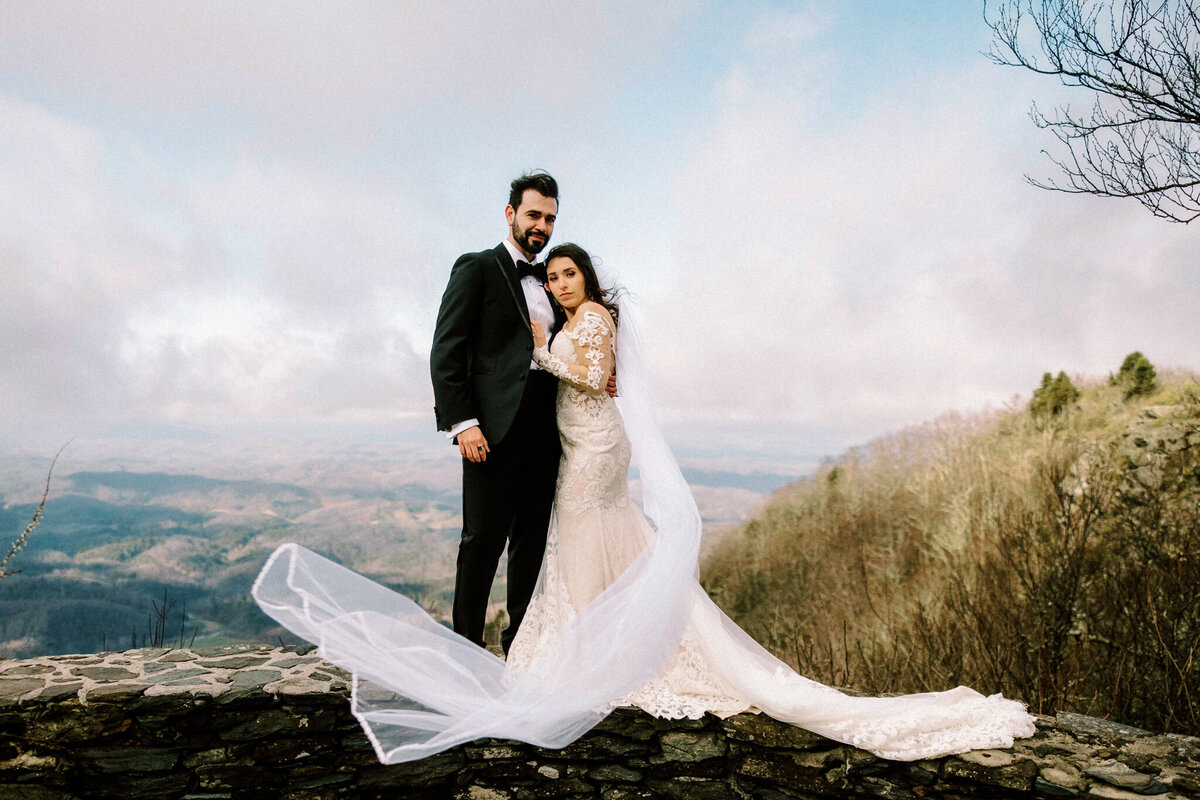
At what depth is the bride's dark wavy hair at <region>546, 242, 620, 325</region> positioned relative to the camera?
320 cm

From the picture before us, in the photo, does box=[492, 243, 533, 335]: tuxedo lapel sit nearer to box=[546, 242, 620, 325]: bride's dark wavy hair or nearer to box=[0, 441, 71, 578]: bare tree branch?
box=[546, 242, 620, 325]: bride's dark wavy hair

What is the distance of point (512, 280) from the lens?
10.9 feet

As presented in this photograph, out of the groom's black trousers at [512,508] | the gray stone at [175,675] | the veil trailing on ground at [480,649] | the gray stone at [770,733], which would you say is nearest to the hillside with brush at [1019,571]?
the gray stone at [770,733]

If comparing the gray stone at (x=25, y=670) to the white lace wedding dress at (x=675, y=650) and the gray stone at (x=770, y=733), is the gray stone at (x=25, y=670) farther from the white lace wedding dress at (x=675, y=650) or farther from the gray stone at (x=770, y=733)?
Result: the gray stone at (x=770, y=733)

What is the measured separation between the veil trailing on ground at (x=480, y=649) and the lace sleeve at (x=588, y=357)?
526 mm

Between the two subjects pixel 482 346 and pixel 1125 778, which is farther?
pixel 482 346

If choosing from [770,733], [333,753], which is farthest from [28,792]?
[770,733]

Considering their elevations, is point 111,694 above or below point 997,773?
above

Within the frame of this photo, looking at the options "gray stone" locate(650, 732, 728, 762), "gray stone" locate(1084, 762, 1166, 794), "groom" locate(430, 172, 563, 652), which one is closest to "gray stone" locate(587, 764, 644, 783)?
"gray stone" locate(650, 732, 728, 762)

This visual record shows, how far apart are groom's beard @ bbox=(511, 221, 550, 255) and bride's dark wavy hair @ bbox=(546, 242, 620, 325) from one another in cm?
14

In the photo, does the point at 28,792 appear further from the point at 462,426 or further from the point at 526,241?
the point at 526,241

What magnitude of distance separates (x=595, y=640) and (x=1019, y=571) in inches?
140

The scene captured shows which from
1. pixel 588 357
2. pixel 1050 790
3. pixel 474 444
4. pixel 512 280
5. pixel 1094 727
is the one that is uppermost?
pixel 512 280

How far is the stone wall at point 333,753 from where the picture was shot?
286cm
